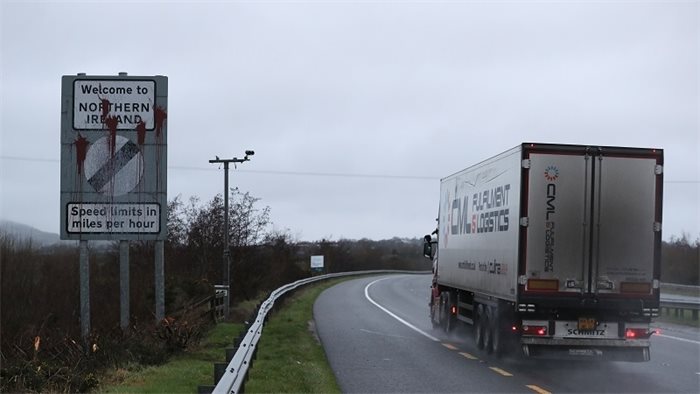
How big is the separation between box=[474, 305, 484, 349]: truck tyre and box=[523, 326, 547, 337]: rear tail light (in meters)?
2.70

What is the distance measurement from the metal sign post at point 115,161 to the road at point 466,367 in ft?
13.5

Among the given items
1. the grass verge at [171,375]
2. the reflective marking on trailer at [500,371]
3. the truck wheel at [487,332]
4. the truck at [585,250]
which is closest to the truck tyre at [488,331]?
the truck wheel at [487,332]

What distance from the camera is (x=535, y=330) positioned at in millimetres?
13852

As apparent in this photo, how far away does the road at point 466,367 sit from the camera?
12.2 m

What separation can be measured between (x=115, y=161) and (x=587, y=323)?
826 centimetres

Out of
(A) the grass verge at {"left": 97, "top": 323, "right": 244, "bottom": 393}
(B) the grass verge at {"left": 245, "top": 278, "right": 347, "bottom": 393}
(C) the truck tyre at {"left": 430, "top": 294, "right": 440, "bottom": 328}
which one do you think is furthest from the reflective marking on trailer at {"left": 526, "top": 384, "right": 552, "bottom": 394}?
(C) the truck tyre at {"left": 430, "top": 294, "right": 440, "bottom": 328}

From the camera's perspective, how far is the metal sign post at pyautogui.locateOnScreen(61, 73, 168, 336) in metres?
13.5

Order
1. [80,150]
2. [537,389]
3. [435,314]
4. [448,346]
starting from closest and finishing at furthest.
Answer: [537,389] → [80,150] → [448,346] → [435,314]

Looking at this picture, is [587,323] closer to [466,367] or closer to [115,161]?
[466,367]

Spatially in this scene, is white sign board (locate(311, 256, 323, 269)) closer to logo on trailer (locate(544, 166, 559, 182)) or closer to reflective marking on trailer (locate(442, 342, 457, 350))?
reflective marking on trailer (locate(442, 342, 457, 350))

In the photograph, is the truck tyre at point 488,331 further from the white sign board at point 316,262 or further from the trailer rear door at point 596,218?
the white sign board at point 316,262

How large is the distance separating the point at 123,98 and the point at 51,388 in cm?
530

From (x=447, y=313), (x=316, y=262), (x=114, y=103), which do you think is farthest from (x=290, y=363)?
(x=316, y=262)

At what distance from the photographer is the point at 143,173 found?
13727 mm
